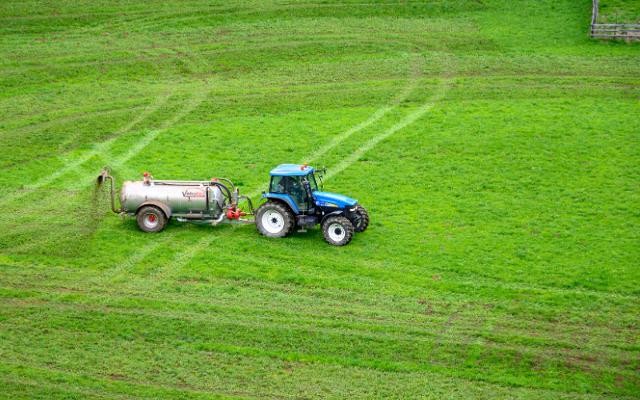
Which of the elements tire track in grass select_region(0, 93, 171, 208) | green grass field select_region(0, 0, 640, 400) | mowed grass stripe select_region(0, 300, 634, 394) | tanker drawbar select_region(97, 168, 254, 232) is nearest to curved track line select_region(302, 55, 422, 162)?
green grass field select_region(0, 0, 640, 400)

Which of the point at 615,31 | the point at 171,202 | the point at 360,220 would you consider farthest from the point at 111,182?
the point at 615,31

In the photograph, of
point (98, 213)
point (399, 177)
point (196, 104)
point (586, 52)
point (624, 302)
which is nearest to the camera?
point (624, 302)

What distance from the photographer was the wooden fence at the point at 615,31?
54906mm

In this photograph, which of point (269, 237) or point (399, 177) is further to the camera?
point (399, 177)

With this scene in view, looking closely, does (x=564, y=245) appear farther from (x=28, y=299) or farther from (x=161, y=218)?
(x=28, y=299)

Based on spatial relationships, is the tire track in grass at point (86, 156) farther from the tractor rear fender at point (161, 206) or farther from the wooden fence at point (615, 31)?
the wooden fence at point (615, 31)

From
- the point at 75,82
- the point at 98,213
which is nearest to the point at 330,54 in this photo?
the point at 75,82

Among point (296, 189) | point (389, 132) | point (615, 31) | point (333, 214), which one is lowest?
point (333, 214)

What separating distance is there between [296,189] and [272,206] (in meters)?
1.01

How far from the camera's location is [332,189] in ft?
130

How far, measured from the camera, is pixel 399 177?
133 feet

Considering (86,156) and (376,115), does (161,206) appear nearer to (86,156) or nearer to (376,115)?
(86,156)

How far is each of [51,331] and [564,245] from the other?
56.4 ft

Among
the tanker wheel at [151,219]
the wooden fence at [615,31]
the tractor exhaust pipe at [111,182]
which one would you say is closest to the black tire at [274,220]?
the tanker wheel at [151,219]
